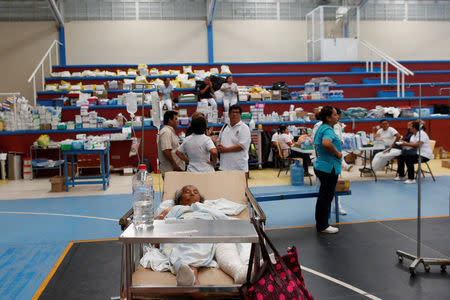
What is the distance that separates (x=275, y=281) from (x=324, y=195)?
9.30 feet

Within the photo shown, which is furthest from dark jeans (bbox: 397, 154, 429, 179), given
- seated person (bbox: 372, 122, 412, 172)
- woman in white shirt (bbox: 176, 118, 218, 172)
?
woman in white shirt (bbox: 176, 118, 218, 172)

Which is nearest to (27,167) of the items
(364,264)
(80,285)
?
(80,285)

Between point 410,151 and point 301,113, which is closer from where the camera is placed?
point 410,151

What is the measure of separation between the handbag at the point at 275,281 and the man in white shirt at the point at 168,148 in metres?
2.89

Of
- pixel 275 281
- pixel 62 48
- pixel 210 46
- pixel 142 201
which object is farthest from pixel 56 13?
pixel 275 281

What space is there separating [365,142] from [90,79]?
9720 mm

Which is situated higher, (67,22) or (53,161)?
(67,22)

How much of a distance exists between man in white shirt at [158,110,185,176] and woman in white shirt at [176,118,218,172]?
0.26m

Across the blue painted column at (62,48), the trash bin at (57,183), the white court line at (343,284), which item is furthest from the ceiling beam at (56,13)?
the white court line at (343,284)

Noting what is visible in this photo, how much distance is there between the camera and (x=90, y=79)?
564 inches

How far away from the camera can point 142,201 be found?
2.89 meters

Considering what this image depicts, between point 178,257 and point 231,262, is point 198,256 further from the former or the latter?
point 231,262

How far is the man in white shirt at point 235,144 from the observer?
518 centimetres

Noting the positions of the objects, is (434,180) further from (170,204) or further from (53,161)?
(53,161)
